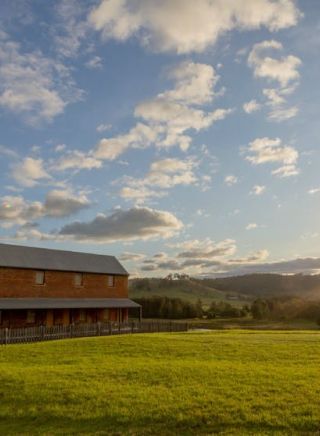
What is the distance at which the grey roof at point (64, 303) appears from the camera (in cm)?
3688

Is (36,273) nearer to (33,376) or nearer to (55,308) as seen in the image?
(55,308)

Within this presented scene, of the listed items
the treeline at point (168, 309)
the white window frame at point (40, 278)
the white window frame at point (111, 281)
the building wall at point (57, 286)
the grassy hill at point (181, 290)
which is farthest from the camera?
the grassy hill at point (181, 290)

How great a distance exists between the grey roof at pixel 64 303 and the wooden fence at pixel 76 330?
2.43 meters

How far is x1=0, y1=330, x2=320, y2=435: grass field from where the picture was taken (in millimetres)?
10148

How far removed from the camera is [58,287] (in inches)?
1671

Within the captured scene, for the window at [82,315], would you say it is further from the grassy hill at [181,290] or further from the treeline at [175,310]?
the grassy hill at [181,290]

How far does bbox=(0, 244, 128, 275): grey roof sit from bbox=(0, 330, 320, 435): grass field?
2034cm

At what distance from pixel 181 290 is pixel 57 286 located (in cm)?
8894

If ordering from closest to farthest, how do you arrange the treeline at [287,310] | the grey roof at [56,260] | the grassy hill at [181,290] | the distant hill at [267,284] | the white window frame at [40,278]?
the grey roof at [56,260], the white window frame at [40,278], the treeline at [287,310], the grassy hill at [181,290], the distant hill at [267,284]

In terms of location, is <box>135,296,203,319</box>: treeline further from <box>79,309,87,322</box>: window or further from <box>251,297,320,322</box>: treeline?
<box>79,309,87,322</box>: window

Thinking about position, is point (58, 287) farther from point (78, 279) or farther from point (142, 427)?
point (142, 427)

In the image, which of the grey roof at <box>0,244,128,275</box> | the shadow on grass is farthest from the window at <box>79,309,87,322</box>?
the shadow on grass

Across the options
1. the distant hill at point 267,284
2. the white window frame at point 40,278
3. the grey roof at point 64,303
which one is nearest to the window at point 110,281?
the grey roof at point 64,303

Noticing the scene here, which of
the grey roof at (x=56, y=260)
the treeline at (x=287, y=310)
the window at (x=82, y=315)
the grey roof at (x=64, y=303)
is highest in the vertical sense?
the grey roof at (x=56, y=260)
